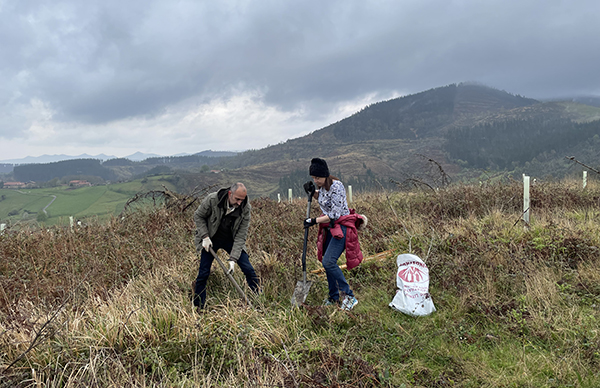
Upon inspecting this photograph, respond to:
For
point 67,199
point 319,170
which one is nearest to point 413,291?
point 319,170

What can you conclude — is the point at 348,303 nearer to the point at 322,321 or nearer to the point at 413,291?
the point at 322,321

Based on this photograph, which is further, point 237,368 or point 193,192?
point 193,192

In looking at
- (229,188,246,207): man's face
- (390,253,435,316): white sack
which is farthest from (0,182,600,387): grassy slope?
(229,188,246,207): man's face

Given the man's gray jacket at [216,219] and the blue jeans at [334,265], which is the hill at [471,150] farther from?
the man's gray jacket at [216,219]

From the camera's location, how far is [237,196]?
12.4ft

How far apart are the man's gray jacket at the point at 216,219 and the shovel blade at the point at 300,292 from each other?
0.96 m

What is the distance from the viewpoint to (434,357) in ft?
9.78

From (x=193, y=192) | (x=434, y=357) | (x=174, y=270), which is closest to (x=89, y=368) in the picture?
(x=174, y=270)

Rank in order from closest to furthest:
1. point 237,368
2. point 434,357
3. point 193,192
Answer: point 237,368
point 434,357
point 193,192

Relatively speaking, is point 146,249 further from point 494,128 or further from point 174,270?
point 494,128

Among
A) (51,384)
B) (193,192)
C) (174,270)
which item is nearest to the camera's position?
(51,384)

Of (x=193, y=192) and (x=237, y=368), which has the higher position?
(x=193, y=192)

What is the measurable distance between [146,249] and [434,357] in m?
5.32

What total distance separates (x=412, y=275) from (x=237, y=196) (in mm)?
2408
